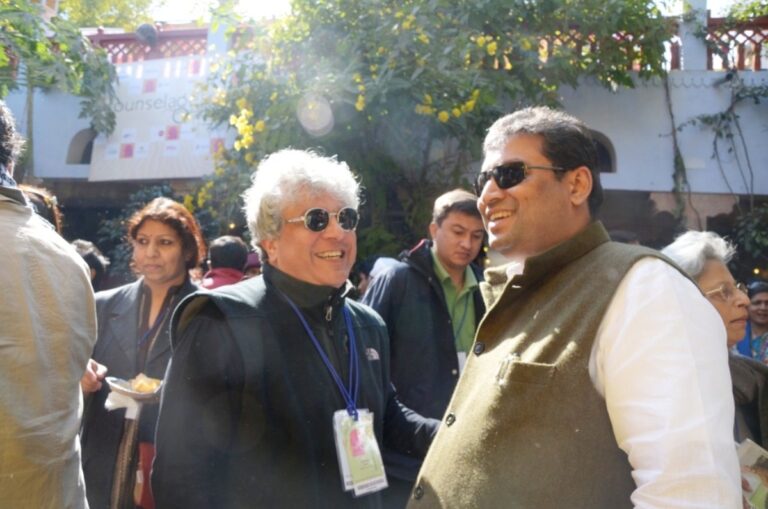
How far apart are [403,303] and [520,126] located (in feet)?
6.84

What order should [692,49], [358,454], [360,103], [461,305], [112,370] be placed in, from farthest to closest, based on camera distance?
1. [692,49]
2. [360,103]
3. [461,305]
4. [112,370]
5. [358,454]

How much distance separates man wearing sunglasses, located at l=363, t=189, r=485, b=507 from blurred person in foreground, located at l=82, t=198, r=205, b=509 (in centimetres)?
101

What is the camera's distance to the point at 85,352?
225 centimetres

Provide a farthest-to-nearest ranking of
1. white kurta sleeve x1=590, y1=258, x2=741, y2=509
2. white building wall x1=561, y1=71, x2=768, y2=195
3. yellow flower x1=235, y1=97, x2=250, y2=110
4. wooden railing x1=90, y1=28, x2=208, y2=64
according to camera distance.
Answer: wooden railing x1=90, y1=28, x2=208, y2=64 → white building wall x1=561, y1=71, x2=768, y2=195 → yellow flower x1=235, y1=97, x2=250, y2=110 → white kurta sleeve x1=590, y1=258, x2=741, y2=509

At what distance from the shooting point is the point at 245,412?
227 centimetres

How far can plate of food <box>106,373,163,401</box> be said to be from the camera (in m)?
3.31

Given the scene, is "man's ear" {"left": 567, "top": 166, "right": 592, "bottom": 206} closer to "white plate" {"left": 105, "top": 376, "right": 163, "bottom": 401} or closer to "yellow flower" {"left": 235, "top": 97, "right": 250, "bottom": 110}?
"white plate" {"left": 105, "top": 376, "right": 163, "bottom": 401}

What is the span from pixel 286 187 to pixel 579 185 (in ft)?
3.07

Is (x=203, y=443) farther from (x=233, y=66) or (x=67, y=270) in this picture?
(x=233, y=66)

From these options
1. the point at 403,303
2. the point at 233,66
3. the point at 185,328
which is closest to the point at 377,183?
the point at 233,66

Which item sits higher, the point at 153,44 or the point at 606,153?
the point at 153,44

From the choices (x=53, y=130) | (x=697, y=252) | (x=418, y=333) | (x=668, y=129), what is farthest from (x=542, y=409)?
(x=53, y=130)

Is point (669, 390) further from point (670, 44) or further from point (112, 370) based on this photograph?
point (670, 44)

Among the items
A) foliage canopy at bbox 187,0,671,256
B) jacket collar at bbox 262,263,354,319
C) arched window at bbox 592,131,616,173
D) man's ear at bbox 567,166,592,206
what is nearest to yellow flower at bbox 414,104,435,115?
foliage canopy at bbox 187,0,671,256
